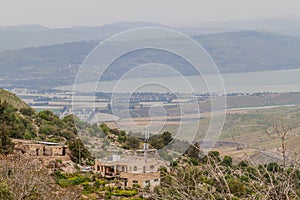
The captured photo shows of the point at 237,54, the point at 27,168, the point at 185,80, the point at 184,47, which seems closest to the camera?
the point at 27,168

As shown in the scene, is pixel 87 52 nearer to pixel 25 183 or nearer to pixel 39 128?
pixel 39 128

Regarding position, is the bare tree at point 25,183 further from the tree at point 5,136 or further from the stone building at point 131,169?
the tree at point 5,136

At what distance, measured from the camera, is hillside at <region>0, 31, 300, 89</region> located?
20406 millimetres

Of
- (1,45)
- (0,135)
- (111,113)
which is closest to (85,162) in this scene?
(111,113)

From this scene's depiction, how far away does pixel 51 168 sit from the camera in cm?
1680

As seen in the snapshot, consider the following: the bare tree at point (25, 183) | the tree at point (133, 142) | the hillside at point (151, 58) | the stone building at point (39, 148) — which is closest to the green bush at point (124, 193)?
the stone building at point (39, 148)

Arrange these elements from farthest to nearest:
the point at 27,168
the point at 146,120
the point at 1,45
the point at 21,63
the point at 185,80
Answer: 1. the point at 1,45
2. the point at 21,63
3. the point at 185,80
4. the point at 146,120
5. the point at 27,168

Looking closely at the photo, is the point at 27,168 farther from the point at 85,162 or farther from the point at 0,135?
the point at 85,162

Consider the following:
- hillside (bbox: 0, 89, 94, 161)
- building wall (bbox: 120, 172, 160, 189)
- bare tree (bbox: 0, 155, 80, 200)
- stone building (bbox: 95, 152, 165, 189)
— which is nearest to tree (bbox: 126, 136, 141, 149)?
hillside (bbox: 0, 89, 94, 161)

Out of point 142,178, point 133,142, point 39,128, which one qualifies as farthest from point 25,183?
point 39,128

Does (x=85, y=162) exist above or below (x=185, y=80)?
below

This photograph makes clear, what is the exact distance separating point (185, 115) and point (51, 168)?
396 centimetres

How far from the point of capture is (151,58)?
19.6m

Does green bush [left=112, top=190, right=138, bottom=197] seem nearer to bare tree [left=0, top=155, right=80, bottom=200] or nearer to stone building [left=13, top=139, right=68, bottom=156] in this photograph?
stone building [left=13, top=139, right=68, bottom=156]
